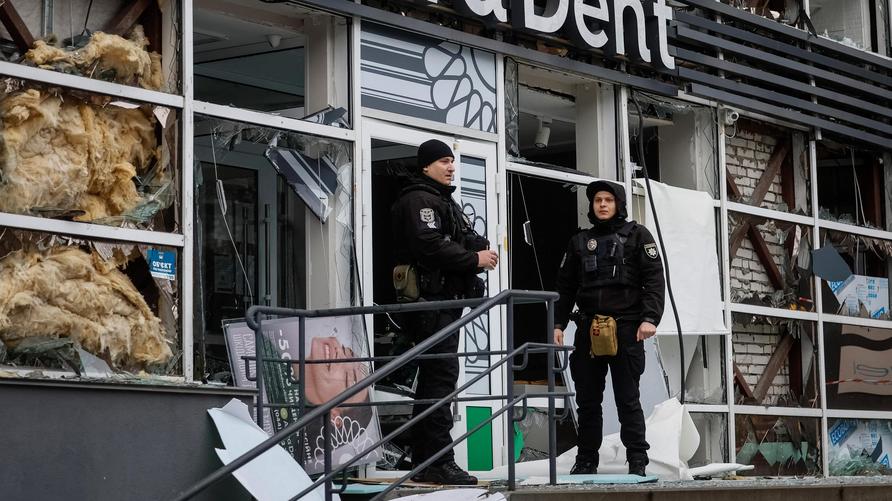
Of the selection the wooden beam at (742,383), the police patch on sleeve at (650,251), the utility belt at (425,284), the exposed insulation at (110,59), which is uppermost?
the exposed insulation at (110,59)

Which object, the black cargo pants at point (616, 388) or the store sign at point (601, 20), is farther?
the store sign at point (601, 20)

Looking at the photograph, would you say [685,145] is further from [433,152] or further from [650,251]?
[433,152]

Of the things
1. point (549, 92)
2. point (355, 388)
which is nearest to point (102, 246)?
point (355, 388)

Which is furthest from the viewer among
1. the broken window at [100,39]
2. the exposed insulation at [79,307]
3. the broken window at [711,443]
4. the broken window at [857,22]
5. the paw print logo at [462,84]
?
the broken window at [857,22]

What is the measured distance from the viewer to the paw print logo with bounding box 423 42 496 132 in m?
9.41

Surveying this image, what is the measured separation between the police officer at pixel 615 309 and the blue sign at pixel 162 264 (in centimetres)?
231

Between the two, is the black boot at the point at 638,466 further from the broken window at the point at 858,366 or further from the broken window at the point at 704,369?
the broken window at the point at 858,366

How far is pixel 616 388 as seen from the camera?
834cm

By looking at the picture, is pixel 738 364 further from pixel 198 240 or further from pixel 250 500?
pixel 250 500

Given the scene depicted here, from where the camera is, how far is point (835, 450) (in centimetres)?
1262

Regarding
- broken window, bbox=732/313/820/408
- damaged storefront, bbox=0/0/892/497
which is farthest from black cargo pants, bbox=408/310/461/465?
broken window, bbox=732/313/820/408

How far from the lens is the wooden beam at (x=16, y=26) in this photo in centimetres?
713

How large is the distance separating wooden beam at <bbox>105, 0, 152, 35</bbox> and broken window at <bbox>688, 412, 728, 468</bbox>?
19.1ft

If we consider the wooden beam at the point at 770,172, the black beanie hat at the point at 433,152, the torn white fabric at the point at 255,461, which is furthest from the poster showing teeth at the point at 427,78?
the wooden beam at the point at 770,172
